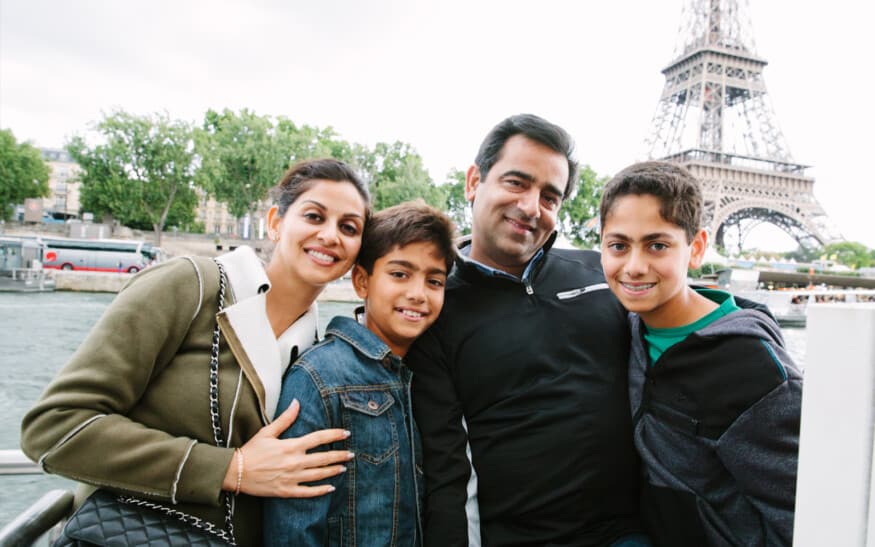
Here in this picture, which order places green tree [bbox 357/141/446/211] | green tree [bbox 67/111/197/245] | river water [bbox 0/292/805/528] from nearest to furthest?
river water [bbox 0/292/805/528], green tree [bbox 67/111/197/245], green tree [bbox 357/141/446/211]

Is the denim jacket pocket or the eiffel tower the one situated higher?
the eiffel tower

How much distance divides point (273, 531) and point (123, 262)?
95.8 feet

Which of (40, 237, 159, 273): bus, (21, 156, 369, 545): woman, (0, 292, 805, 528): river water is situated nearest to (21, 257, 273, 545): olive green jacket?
(21, 156, 369, 545): woman

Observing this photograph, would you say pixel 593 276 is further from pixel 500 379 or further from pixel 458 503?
pixel 458 503

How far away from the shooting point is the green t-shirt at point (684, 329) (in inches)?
70.9

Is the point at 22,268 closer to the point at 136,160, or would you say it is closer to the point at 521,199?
the point at 136,160

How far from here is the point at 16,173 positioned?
3994cm

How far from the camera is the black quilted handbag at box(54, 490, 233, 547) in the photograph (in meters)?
1.37

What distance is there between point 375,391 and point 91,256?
1183 inches

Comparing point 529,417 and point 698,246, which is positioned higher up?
point 698,246

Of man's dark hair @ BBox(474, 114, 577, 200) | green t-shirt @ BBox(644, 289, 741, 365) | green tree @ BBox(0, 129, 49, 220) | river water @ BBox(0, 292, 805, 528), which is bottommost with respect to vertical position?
river water @ BBox(0, 292, 805, 528)

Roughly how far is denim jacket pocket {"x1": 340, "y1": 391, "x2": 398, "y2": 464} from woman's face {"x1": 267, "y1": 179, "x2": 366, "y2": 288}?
1.42ft

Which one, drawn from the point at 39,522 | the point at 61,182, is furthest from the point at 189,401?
the point at 61,182

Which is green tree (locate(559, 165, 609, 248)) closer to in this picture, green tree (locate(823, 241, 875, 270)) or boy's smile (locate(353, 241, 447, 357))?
green tree (locate(823, 241, 875, 270))
